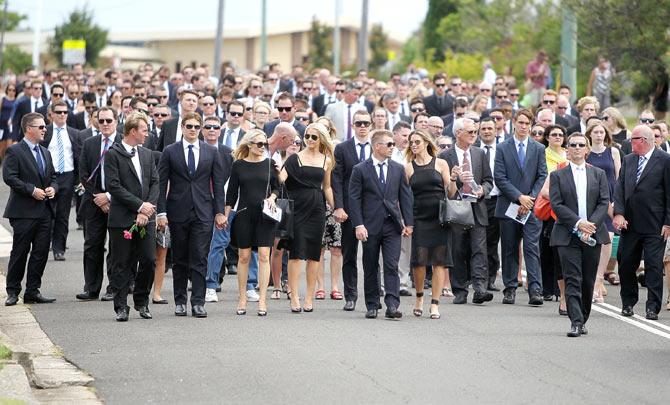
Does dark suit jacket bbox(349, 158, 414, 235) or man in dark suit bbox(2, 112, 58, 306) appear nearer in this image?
dark suit jacket bbox(349, 158, 414, 235)

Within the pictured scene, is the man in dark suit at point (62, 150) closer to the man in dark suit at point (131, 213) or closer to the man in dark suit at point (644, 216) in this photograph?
the man in dark suit at point (131, 213)

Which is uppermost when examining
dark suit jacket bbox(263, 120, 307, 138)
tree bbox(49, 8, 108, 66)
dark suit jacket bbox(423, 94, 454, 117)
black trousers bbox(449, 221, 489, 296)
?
tree bbox(49, 8, 108, 66)

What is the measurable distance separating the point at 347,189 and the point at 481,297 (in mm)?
1942

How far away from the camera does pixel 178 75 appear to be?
29.7 metres

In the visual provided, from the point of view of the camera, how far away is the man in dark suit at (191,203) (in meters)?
15.6

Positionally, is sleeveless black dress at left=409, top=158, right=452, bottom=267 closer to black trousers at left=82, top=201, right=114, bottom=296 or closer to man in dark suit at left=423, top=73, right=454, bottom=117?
black trousers at left=82, top=201, right=114, bottom=296

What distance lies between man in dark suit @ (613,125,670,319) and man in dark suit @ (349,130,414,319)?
2301 millimetres

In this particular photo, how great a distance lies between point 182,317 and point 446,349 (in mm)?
3254

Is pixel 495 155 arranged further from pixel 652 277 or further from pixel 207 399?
pixel 207 399

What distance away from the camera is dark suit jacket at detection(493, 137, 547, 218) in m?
17.8

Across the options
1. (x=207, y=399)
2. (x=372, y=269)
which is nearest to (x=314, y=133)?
(x=372, y=269)

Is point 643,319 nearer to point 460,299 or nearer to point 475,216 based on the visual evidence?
point 460,299

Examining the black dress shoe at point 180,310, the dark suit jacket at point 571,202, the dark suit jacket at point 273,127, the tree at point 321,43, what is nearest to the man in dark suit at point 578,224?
the dark suit jacket at point 571,202

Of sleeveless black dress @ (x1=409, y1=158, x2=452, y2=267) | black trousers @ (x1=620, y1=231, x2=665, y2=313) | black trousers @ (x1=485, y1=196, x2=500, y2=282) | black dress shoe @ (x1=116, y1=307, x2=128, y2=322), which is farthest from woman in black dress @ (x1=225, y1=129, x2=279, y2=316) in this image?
black trousers @ (x1=620, y1=231, x2=665, y2=313)
